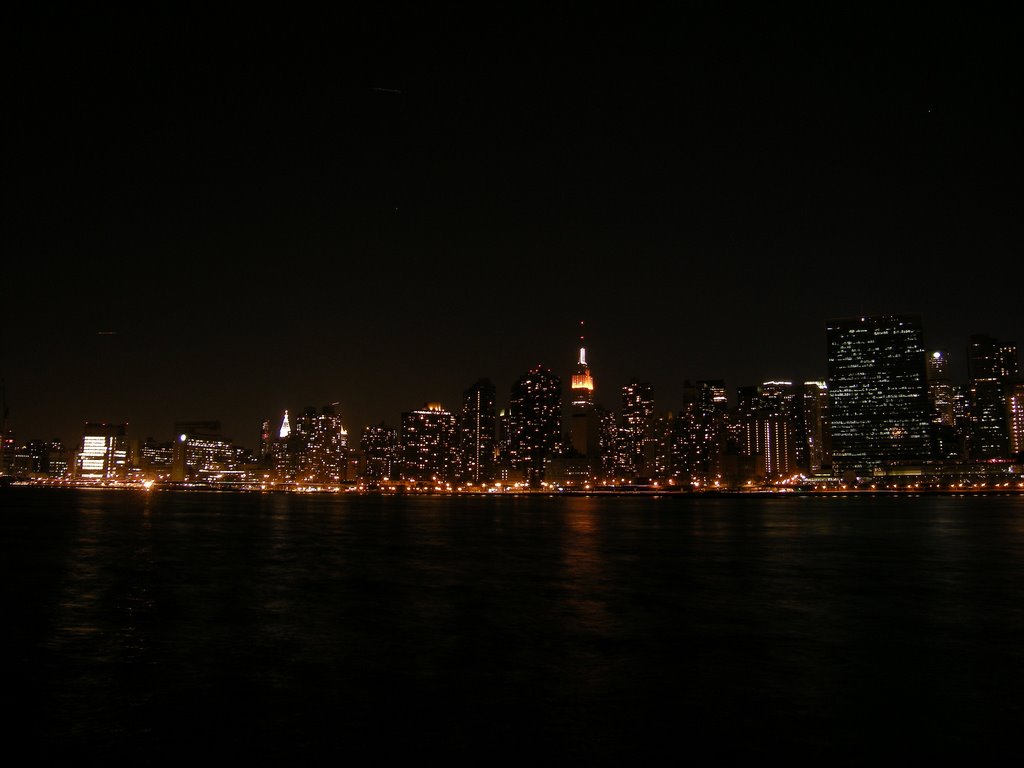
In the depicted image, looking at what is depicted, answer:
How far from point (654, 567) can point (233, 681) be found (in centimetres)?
2790

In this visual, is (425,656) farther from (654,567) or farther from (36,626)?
(654,567)

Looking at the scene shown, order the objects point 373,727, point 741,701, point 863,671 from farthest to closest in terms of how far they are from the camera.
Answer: point 863,671 < point 741,701 < point 373,727

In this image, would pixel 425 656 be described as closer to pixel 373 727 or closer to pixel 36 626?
pixel 373 727

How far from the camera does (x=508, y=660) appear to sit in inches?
748

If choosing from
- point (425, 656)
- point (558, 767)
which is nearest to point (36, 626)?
point (425, 656)

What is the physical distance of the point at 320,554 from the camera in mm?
47344

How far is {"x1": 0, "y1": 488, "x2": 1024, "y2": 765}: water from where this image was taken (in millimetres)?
12938

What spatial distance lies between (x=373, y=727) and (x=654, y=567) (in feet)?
96.9

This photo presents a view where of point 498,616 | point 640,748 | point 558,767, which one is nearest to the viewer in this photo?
point 558,767

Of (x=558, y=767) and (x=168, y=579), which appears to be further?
(x=168, y=579)

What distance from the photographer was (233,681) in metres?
16.8

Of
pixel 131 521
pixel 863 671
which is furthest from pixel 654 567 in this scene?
pixel 131 521

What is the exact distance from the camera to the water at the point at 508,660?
42.4 feet

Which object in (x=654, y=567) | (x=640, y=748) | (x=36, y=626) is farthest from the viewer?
(x=654, y=567)
